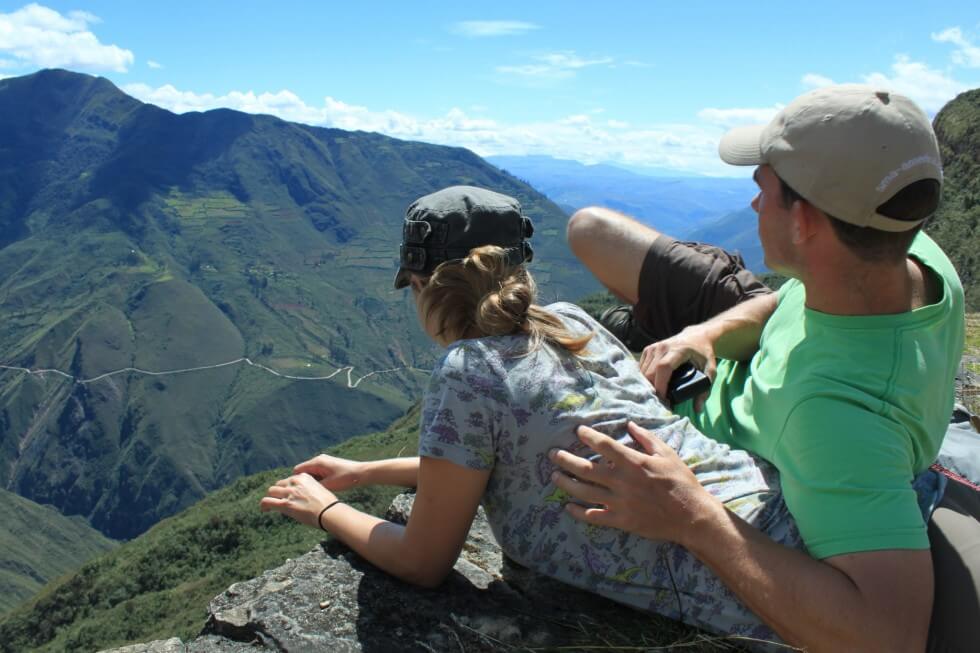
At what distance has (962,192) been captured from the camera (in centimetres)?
11088

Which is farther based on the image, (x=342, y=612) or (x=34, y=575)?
(x=34, y=575)

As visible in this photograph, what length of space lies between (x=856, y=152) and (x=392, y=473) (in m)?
3.09

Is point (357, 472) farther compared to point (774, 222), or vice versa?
point (357, 472)

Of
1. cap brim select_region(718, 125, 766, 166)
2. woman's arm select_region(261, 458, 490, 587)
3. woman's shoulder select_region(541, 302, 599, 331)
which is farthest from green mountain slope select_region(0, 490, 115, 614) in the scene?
cap brim select_region(718, 125, 766, 166)

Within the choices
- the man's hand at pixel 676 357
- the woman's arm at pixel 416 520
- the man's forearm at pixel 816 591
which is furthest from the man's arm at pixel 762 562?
the man's hand at pixel 676 357

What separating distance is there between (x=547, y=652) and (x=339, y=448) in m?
99.5

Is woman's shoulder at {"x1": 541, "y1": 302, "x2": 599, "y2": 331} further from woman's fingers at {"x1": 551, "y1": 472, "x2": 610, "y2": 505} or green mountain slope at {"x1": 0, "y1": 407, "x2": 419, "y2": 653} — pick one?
green mountain slope at {"x1": 0, "y1": 407, "x2": 419, "y2": 653}

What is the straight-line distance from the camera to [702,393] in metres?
4.68

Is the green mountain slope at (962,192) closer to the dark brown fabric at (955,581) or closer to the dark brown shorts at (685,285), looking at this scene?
the dark brown shorts at (685,285)

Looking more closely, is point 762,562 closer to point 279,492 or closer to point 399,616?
point 399,616

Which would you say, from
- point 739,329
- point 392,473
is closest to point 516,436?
point 392,473


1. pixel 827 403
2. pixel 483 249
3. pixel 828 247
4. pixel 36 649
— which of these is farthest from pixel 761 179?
pixel 36 649

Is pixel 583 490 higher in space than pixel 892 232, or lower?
lower

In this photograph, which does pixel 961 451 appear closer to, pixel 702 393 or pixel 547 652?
pixel 702 393
